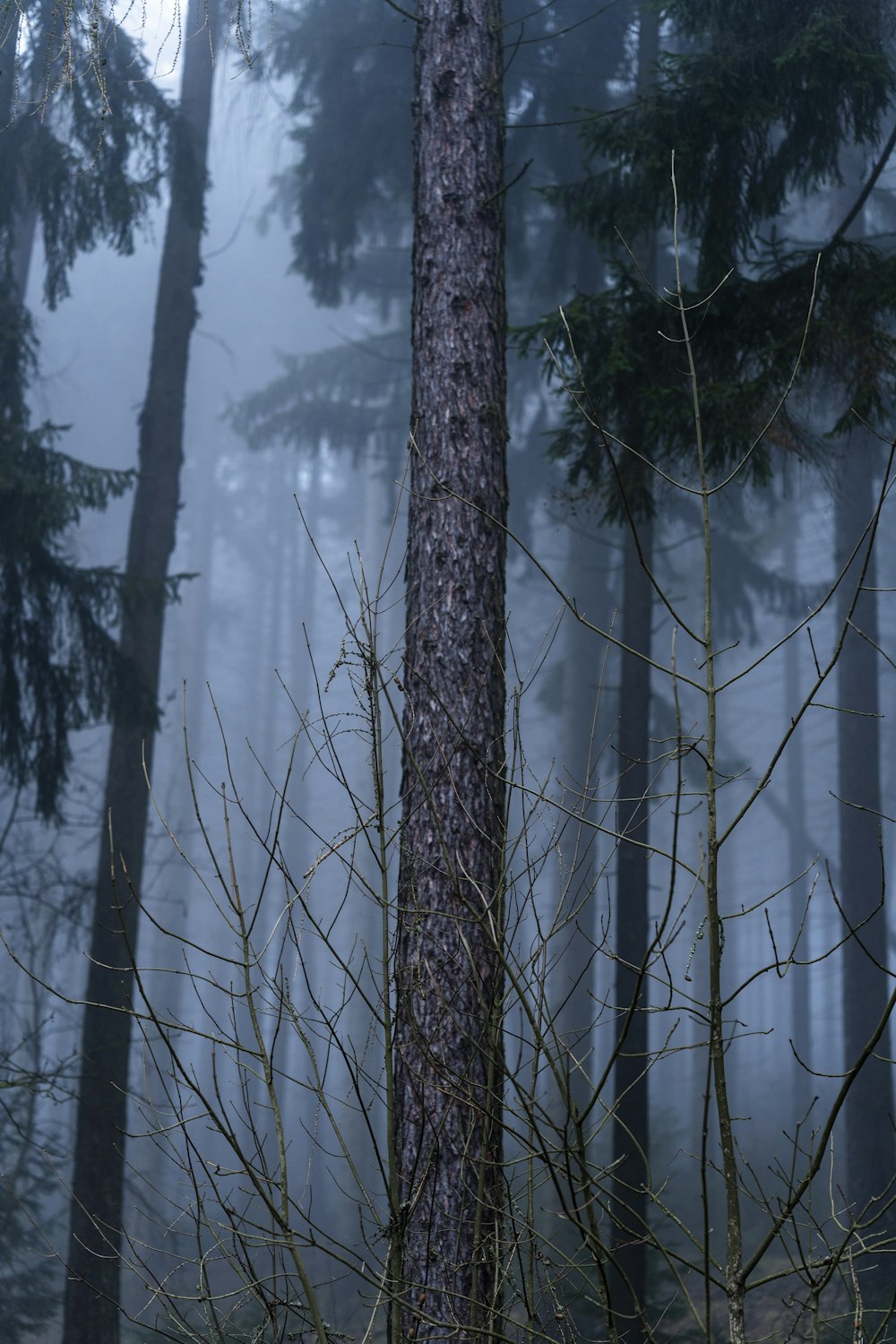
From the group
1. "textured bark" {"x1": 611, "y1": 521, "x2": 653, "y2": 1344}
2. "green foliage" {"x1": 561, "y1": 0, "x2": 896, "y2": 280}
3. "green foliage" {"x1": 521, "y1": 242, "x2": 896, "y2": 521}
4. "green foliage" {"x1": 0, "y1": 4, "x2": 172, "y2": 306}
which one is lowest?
"textured bark" {"x1": 611, "y1": 521, "x2": 653, "y2": 1344}

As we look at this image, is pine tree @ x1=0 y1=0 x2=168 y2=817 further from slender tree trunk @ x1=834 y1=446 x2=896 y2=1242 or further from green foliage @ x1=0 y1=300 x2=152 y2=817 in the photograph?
slender tree trunk @ x1=834 y1=446 x2=896 y2=1242

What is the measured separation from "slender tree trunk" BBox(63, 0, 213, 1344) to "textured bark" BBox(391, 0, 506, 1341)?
7.92ft

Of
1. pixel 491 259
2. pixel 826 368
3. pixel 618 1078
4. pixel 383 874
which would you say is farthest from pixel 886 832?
pixel 383 874

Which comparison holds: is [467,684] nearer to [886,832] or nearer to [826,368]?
[826,368]

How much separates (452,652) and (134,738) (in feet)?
15.8

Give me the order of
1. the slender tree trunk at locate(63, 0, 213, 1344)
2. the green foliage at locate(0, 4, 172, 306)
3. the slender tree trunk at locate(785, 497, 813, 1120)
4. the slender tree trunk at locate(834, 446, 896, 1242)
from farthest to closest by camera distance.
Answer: the slender tree trunk at locate(785, 497, 813, 1120)
the slender tree trunk at locate(834, 446, 896, 1242)
the green foliage at locate(0, 4, 172, 306)
the slender tree trunk at locate(63, 0, 213, 1344)

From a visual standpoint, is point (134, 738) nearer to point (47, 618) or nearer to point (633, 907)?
point (47, 618)

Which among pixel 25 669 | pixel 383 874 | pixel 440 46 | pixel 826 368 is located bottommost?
pixel 383 874

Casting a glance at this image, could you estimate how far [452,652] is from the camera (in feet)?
13.8

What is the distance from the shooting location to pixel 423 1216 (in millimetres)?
3441

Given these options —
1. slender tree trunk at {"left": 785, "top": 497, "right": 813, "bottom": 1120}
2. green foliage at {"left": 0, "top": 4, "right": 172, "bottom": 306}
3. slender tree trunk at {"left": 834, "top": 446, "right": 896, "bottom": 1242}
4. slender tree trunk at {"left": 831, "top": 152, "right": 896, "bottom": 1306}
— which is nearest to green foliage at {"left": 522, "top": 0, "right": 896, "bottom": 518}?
slender tree trunk at {"left": 834, "top": 446, "right": 896, "bottom": 1242}

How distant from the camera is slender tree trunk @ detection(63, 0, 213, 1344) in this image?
676 cm

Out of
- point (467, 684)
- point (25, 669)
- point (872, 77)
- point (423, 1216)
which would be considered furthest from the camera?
point (25, 669)

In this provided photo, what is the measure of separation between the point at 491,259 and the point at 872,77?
2359mm
